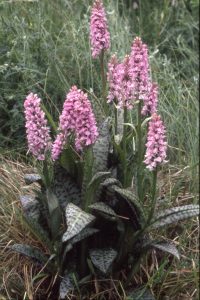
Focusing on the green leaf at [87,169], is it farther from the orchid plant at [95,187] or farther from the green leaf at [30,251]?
the green leaf at [30,251]

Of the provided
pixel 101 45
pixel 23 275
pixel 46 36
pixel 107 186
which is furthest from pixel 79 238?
pixel 46 36

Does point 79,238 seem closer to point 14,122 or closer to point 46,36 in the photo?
point 14,122

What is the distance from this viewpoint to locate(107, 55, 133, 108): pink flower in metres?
2.70

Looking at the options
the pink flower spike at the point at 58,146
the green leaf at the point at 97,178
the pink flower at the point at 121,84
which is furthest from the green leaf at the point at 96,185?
the pink flower at the point at 121,84

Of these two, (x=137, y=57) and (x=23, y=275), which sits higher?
(x=137, y=57)

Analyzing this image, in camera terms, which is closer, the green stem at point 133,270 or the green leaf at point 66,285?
the green leaf at point 66,285

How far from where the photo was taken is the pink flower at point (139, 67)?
104 inches

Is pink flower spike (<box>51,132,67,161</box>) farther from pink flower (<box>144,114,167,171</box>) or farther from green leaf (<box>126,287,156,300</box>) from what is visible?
green leaf (<box>126,287,156,300</box>)

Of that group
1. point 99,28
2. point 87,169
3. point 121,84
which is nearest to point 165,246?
point 87,169

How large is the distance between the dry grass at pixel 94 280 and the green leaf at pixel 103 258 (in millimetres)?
185

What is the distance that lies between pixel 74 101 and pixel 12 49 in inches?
52.8

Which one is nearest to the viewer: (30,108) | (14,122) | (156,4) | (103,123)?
(30,108)

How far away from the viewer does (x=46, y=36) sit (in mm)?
4082

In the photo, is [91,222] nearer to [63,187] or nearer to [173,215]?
[63,187]
